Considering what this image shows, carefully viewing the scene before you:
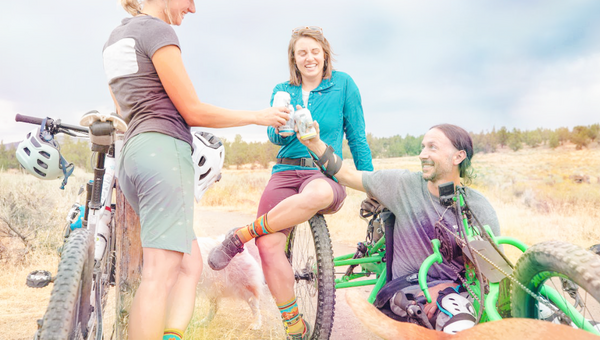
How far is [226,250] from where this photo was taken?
10.4 ft

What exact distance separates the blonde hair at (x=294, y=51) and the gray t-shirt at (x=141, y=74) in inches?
62.3

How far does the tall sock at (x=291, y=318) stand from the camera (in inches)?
124

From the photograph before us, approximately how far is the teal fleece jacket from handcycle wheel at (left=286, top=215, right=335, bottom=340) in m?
0.51

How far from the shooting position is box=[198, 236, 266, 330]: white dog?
392cm

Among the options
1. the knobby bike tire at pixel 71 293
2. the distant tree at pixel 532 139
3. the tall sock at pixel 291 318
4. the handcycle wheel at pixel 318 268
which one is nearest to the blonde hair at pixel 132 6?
the knobby bike tire at pixel 71 293

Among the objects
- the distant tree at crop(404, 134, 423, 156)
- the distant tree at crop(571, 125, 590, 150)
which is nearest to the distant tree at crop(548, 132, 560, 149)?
the distant tree at crop(571, 125, 590, 150)

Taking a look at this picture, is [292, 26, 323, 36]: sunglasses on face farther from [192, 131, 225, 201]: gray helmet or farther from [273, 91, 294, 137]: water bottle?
[192, 131, 225, 201]: gray helmet

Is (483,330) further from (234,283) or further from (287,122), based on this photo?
(234,283)

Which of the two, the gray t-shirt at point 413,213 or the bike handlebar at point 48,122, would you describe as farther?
the gray t-shirt at point 413,213

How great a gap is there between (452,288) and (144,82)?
191 cm

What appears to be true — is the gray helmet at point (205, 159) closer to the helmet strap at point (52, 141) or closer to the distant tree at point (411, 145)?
the helmet strap at point (52, 141)

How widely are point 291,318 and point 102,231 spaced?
1.37 metres

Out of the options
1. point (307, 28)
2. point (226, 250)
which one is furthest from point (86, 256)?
point (307, 28)

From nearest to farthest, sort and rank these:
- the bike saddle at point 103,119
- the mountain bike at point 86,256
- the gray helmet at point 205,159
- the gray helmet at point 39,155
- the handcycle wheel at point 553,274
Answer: the handcycle wheel at point 553,274 < the mountain bike at point 86,256 < the bike saddle at point 103,119 < the gray helmet at point 205,159 < the gray helmet at point 39,155
